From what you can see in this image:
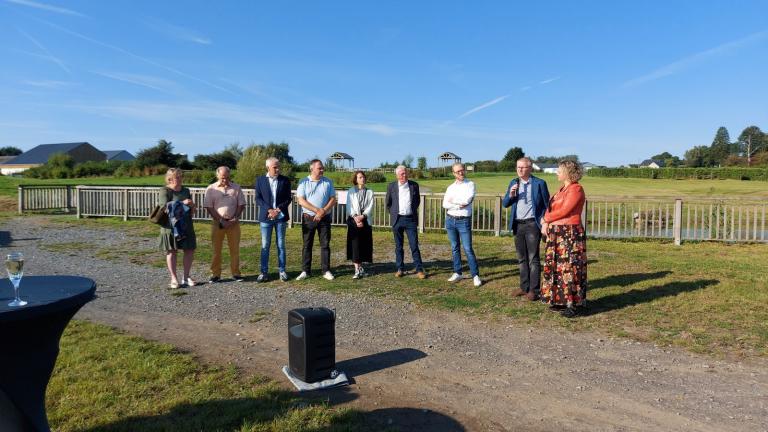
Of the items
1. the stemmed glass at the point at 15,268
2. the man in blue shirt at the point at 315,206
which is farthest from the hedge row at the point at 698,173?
the stemmed glass at the point at 15,268

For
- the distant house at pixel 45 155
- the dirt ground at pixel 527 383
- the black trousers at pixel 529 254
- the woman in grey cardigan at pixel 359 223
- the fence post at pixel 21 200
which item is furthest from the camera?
the distant house at pixel 45 155

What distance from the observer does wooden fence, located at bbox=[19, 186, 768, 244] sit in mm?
12734

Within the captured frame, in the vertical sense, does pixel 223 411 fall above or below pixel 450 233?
below

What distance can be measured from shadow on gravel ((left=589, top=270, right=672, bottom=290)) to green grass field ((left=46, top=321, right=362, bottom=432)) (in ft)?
17.1

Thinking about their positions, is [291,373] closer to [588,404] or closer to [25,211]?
[588,404]

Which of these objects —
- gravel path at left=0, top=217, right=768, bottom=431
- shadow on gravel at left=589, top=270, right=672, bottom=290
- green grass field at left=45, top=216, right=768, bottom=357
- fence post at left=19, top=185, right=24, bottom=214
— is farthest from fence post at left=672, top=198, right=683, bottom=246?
fence post at left=19, top=185, right=24, bottom=214

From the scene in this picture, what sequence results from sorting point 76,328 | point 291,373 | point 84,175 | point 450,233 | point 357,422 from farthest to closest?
point 84,175 < point 450,233 < point 76,328 < point 291,373 < point 357,422

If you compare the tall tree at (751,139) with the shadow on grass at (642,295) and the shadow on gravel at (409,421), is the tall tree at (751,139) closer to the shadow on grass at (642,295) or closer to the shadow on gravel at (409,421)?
the shadow on grass at (642,295)

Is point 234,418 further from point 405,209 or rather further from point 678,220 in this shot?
point 678,220

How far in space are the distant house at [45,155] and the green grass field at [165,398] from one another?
83.1 m

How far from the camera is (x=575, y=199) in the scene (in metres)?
5.87

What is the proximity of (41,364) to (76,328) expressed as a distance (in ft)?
9.46

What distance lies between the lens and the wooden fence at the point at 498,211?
12.7m

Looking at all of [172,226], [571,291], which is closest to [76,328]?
[172,226]
